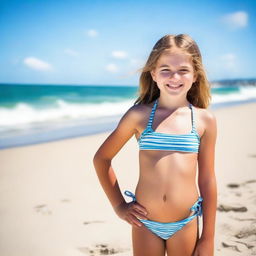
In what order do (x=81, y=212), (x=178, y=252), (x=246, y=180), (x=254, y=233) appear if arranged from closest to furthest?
(x=178, y=252) < (x=254, y=233) < (x=81, y=212) < (x=246, y=180)

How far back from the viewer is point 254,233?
10.4 ft

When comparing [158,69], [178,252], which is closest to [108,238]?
[178,252]

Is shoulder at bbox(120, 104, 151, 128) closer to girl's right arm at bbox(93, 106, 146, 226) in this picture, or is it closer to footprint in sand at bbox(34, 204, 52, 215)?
girl's right arm at bbox(93, 106, 146, 226)

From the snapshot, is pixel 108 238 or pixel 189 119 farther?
pixel 108 238

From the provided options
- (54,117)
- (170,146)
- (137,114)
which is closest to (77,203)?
(137,114)

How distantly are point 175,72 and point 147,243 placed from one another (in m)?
1.18

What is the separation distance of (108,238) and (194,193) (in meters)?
1.55

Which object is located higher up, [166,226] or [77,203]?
[166,226]

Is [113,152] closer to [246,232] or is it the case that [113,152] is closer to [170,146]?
[170,146]

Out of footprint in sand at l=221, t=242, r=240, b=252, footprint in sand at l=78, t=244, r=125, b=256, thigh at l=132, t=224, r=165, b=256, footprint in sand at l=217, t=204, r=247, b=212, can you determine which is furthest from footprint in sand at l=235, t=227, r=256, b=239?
thigh at l=132, t=224, r=165, b=256

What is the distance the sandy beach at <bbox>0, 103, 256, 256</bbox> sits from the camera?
3.18 meters

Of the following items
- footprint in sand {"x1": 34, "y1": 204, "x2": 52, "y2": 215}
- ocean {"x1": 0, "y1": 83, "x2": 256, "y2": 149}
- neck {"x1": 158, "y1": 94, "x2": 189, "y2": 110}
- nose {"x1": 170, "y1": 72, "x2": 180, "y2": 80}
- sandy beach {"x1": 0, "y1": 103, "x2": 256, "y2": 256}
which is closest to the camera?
nose {"x1": 170, "y1": 72, "x2": 180, "y2": 80}

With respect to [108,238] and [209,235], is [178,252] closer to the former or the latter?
[209,235]

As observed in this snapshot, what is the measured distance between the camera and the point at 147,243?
79.9 inches
